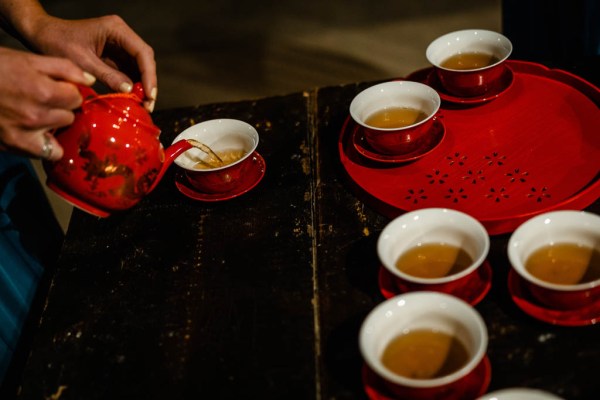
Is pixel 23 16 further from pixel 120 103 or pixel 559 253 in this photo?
pixel 559 253

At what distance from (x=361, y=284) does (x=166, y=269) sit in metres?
0.49

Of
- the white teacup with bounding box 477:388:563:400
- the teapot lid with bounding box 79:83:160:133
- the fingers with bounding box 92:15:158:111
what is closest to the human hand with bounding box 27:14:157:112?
the fingers with bounding box 92:15:158:111

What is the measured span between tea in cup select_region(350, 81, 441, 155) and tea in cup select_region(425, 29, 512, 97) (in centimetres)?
12

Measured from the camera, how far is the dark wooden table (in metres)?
1.16

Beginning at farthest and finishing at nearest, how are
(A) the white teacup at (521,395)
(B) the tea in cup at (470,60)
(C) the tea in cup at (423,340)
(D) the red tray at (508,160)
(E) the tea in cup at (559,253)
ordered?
(B) the tea in cup at (470,60)
(D) the red tray at (508,160)
(E) the tea in cup at (559,253)
(C) the tea in cup at (423,340)
(A) the white teacup at (521,395)

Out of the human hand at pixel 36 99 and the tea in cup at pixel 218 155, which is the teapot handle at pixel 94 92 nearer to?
the human hand at pixel 36 99

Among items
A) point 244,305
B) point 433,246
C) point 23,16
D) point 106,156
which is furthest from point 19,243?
point 433,246

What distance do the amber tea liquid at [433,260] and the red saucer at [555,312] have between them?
0.12 meters

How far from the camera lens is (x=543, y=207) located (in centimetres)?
138

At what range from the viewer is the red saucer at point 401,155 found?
62.9 inches

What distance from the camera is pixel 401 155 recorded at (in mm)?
1617

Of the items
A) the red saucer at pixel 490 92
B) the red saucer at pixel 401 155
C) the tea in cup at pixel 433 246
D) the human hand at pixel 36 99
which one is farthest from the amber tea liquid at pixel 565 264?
the human hand at pixel 36 99

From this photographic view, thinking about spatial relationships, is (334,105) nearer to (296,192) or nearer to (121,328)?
(296,192)

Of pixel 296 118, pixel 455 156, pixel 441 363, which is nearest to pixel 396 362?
pixel 441 363
